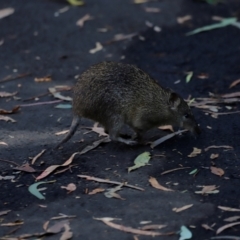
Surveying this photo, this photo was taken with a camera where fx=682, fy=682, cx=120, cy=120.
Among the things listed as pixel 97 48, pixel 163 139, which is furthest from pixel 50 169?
pixel 97 48

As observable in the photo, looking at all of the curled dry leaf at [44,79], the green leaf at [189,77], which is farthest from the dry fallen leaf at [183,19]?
the curled dry leaf at [44,79]

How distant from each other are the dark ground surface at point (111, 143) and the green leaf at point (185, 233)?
45mm

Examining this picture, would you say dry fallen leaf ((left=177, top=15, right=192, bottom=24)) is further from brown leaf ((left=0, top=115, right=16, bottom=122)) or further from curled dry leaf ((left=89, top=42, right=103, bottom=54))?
brown leaf ((left=0, top=115, right=16, bottom=122))

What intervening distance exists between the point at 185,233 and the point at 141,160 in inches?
55.3

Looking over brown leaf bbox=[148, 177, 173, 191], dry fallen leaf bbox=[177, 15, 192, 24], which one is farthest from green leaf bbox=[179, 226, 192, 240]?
dry fallen leaf bbox=[177, 15, 192, 24]

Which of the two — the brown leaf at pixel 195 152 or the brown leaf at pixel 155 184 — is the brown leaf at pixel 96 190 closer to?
the brown leaf at pixel 155 184

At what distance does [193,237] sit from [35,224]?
1.19 m

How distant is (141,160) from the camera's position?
6191 mm

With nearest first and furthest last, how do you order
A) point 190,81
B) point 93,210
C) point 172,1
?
point 93,210 < point 190,81 < point 172,1

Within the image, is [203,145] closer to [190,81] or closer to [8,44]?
[190,81]

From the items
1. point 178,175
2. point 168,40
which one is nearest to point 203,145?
point 178,175

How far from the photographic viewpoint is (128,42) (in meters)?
9.51

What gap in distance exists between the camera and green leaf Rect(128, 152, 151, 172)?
6065 millimetres

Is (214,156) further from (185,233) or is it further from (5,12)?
(5,12)
